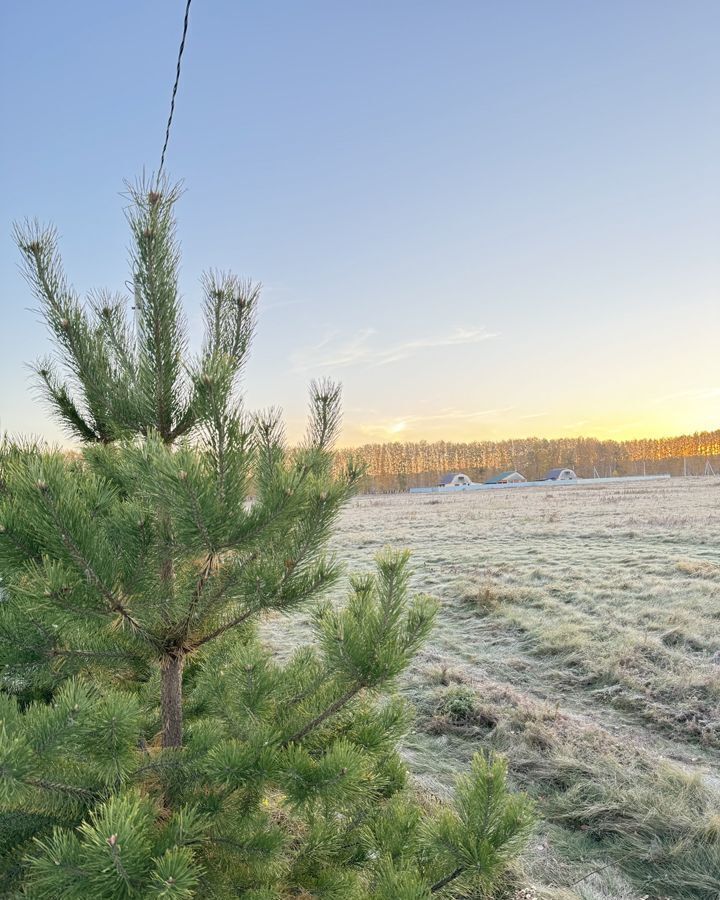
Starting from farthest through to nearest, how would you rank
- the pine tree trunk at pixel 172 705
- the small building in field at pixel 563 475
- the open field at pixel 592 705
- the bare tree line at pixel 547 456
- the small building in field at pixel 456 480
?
the bare tree line at pixel 547 456 → the small building in field at pixel 563 475 → the small building in field at pixel 456 480 → the open field at pixel 592 705 → the pine tree trunk at pixel 172 705

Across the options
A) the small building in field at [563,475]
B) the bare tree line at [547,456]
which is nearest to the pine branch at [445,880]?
the bare tree line at [547,456]

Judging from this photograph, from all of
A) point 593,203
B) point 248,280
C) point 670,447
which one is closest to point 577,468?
point 670,447

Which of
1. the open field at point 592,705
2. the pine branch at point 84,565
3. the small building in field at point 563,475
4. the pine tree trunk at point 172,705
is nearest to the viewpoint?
the pine branch at point 84,565

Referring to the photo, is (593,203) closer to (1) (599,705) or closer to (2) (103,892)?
(1) (599,705)

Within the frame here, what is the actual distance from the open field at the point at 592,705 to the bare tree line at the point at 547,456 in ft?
258

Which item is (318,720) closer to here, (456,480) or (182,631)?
(182,631)

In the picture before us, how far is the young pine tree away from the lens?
129 centimetres

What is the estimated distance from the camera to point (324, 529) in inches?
62.8

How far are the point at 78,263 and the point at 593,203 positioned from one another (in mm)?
17529

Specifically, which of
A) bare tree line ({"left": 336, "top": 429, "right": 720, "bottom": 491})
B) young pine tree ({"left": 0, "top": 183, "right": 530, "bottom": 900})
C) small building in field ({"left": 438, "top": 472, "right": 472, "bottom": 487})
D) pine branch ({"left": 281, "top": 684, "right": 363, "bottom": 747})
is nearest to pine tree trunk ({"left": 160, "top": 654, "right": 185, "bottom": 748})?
young pine tree ({"left": 0, "top": 183, "right": 530, "bottom": 900})

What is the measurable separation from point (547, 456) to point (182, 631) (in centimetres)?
11050

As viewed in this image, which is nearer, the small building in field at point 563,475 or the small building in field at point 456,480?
the small building in field at point 456,480

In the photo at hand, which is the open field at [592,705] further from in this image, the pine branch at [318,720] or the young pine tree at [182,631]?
the pine branch at [318,720]

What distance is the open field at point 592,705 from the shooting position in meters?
3.25
